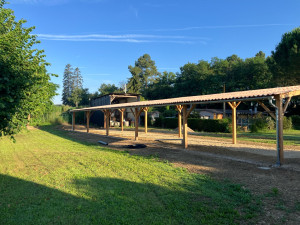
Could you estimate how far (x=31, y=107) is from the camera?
5.81 m

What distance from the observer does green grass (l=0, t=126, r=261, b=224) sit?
340 centimetres

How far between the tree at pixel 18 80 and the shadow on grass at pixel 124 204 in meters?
1.66

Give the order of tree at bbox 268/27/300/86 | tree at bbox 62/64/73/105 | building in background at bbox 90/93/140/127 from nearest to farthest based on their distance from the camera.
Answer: tree at bbox 268/27/300/86 → building in background at bbox 90/93/140/127 → tree at bbox 62/64/73/105

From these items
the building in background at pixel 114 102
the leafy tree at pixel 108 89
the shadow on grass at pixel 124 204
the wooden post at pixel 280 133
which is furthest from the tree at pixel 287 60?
the leafy tree at pixel 108 89

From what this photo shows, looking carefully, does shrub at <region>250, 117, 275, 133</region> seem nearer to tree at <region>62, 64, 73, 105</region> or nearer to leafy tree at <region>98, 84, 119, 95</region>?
leafy tree at <region>98, 84, 119, 95</region>

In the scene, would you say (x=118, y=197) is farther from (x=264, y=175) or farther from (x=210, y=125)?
(x=210, y=125)

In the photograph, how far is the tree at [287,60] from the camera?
918 inches

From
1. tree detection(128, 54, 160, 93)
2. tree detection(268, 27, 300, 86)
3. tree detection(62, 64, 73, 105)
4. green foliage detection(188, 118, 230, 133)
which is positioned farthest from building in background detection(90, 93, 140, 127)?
tree detection(62, 64, 73, 105)

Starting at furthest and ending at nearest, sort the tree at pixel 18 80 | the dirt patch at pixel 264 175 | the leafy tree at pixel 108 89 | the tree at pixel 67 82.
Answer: the tree at pixel 67 82
the leafy tree at pixel 108 89
the tree at pixel 18 80
the dirt patch at pixel 264 175

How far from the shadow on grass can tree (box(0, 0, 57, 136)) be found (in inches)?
65.5

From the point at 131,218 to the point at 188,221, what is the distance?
2.84ft

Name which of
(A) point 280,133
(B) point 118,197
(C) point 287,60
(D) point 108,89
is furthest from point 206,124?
(D) point 108,89

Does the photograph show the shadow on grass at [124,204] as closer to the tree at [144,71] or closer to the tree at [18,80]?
the tree at [18,80]

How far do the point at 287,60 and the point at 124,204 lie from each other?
27.1 m
